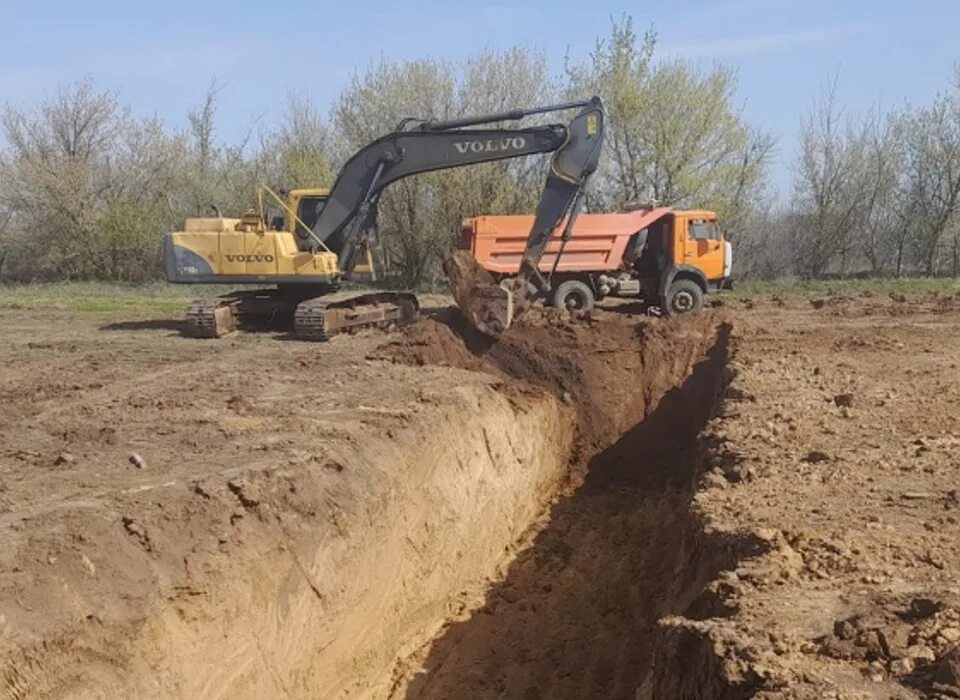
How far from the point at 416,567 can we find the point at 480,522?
153cm

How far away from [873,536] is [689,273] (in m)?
14.0

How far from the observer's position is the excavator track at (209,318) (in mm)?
16172

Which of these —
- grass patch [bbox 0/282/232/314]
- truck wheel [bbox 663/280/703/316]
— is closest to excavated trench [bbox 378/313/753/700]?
truck wheel [bbox 663/280/703/316]

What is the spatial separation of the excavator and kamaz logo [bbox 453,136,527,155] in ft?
0.06

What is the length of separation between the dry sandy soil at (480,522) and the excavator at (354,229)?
2.05m

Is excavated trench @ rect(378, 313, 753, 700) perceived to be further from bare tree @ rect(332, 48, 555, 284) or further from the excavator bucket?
bare tree @ rect(332, 48, 555, 284)

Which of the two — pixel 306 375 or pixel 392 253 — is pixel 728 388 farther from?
pixel 392 253

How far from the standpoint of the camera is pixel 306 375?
11.7 meters

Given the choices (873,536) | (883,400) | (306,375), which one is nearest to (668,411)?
(883,400)

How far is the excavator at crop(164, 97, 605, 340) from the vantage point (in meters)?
15.6

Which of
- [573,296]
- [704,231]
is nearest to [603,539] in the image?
[573,296]

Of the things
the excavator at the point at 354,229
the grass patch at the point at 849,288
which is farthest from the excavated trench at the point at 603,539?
the grass patch at the point at 849,288

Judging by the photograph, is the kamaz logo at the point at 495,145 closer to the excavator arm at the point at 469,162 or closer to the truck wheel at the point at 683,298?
the excavator arm at the point at 469,162

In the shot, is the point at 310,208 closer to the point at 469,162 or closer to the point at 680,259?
the point at 469,162
